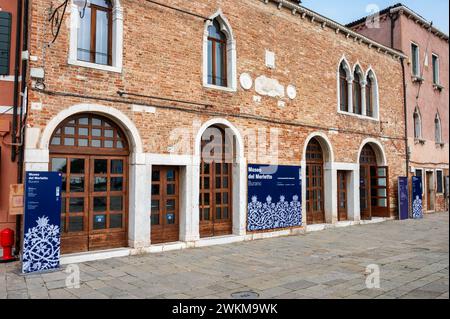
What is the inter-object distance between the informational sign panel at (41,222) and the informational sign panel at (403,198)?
44.0 feet

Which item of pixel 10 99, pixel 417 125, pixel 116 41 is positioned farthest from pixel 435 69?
pixel 10 99

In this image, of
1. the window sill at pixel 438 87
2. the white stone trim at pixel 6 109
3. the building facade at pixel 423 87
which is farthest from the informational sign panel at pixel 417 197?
the white stone trim at pixel 6 109

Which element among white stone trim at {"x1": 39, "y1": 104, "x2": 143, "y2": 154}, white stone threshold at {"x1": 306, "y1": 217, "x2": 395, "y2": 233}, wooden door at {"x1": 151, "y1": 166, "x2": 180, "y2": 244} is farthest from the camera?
white stone threshold at {"x1": 306, "y1": 217, "x2": 395, "y2": 233}

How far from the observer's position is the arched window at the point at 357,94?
14953mm

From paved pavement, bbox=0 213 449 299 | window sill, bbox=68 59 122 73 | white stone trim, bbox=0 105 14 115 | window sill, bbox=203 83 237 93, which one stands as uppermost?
window sill, bbox=203 83 237 93

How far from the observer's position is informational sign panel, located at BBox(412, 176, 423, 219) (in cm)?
1648

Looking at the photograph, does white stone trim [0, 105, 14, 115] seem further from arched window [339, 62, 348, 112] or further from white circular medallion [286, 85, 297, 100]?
arched window [339, 62, 348, 112]

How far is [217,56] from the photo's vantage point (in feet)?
34.4

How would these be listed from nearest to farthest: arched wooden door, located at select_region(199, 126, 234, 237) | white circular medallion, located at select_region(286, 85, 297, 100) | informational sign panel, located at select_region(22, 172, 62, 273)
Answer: informational sign panel, located at select_region(22, 172, 62, 273)
arched wooden door, located at select_region(199, 126, 234, 237)
white circular medallion, located at select_region(286, 85, 297, 100)

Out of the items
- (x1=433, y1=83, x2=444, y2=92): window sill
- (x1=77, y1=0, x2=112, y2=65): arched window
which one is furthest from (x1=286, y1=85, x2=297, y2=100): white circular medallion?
(x1=433, y1=83, x2=444, y2=92): window sill

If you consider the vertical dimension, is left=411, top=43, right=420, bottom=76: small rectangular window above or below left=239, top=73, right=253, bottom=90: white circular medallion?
above

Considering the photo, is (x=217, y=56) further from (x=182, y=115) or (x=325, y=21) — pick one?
(x=325, y=21)

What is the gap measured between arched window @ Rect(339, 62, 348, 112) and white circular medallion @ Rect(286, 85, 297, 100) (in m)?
2.91

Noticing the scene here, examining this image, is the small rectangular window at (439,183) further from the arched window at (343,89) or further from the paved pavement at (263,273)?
the paved pavement at (263,273)
